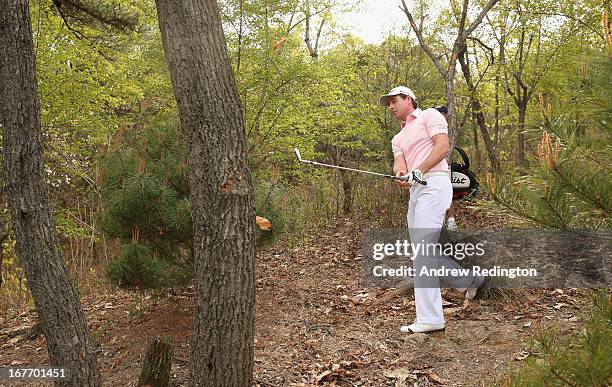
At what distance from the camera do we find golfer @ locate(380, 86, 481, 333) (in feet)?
14.0

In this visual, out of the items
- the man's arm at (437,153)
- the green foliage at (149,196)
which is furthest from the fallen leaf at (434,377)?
the green foliage at (149,196)

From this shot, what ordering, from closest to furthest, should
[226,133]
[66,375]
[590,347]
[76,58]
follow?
[590,347], [226,133], [66,375], [76,58]

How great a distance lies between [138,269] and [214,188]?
2334 millimetres

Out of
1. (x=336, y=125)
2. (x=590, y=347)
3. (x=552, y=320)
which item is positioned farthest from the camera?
(x=336, y=125)

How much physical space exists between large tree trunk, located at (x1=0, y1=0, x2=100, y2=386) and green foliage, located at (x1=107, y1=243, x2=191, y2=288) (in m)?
0.92

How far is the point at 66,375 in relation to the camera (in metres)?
4.23

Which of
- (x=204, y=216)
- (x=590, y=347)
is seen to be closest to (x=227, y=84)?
(x=204, y=216)

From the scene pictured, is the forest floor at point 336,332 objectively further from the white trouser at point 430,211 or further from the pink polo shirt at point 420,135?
the pink polo shirt at point 420,135

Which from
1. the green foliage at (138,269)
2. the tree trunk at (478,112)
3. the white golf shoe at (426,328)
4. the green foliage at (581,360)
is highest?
the tree trunk at (478,112)

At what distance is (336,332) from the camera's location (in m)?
5.05

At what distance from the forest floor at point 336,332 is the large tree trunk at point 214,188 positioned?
88cm

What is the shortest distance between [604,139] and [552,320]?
131 inches

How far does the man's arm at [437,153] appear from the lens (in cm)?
417

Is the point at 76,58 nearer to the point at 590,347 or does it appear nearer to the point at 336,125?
the point at 336,125
